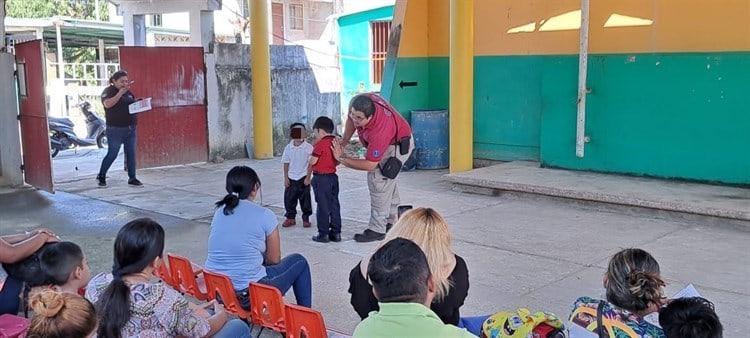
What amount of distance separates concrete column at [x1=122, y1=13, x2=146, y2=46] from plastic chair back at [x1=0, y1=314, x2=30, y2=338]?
35.2 feet

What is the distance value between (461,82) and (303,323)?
6.66 m

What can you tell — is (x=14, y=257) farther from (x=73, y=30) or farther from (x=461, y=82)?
(x=73, y=30)

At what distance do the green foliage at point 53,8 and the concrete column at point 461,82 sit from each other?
26.1m

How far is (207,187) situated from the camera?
9.50 m

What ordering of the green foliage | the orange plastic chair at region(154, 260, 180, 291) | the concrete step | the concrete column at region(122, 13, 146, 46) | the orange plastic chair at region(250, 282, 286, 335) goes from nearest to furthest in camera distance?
the orange plastic chair at region(250, 282, 286, 335) < the orange plastic chair at region(154, 260, 180, 291) < the concrete step < the concrete column at region(122, 13, 146, 46) < the green foliage

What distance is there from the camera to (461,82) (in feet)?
31.2

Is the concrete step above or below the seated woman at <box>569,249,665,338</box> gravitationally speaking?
below

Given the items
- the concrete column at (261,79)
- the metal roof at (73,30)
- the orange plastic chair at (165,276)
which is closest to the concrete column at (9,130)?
the concrete column at (261,79)

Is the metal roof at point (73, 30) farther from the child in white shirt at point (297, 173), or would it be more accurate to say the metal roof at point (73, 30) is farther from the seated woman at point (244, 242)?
the seated woman at point (244, 242)

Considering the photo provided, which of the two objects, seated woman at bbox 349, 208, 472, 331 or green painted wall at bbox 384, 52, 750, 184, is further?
green painted wall at bbox 384, 52, 750, 184

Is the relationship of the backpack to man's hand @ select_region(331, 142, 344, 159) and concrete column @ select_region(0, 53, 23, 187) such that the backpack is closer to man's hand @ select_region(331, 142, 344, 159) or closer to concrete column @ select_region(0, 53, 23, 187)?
man's hand @ select_region(331, 142, 344, 159)

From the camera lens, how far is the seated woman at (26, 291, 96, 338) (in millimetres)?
2213

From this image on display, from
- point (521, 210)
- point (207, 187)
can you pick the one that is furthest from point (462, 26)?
point (207, 187)

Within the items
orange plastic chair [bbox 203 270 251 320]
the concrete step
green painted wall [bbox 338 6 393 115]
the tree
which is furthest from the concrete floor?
the tree
